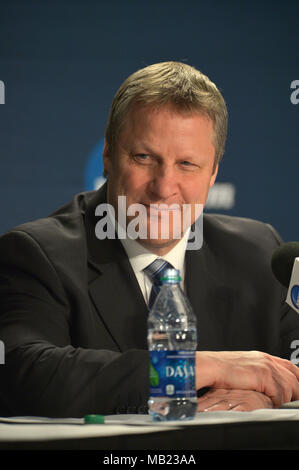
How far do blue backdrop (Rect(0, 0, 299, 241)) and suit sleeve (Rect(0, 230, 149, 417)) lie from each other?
3.33ft

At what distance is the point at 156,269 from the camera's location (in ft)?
6.26

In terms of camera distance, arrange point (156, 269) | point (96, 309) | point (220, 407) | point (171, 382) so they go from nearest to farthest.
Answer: point (171, 382) → point (220, 407) → point (96, 309) → point (156, 269)

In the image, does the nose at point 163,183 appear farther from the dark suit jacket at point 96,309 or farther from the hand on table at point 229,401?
the hand on table at point 229,401

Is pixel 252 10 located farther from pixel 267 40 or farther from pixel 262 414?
pixel 262 414

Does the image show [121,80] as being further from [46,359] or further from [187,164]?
[46,359]

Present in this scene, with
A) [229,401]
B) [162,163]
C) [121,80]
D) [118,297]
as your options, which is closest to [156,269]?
[118,297]

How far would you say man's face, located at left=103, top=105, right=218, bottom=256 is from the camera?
1825mm

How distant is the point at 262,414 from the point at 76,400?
1.36 feet

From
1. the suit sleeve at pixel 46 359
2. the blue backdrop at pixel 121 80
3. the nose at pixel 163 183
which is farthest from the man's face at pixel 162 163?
the blue backdrop at pixel 121 80

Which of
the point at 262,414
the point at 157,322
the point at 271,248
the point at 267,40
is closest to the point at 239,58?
the point at 267,40

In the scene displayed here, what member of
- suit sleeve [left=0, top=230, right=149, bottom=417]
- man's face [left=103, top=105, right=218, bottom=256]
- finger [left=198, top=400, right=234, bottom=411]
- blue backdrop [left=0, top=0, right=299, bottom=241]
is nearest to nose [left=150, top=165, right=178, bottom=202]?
man's face [left=103, top=105, right=218, bottom=256]

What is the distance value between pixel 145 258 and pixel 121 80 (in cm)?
122

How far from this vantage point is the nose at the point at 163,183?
1852mm

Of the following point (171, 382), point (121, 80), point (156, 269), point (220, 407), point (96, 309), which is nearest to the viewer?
point (171, 382)
